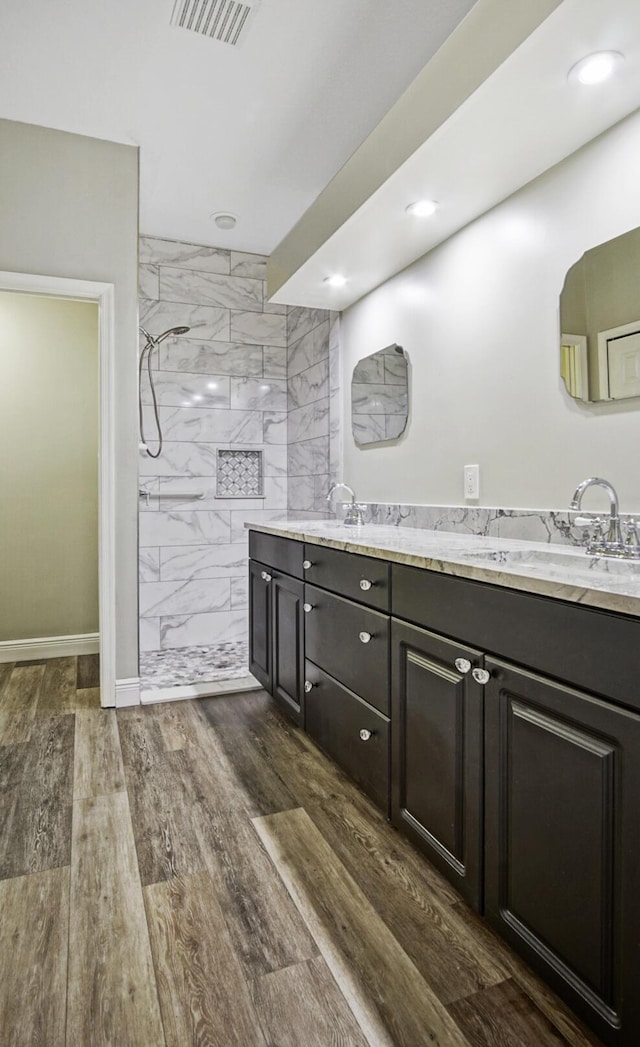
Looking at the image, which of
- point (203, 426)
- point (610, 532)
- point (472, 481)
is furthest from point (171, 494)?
point (610, 532)

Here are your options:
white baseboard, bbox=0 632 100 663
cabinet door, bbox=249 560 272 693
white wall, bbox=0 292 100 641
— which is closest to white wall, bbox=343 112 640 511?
cabinet door, bbox=249 560 272 693

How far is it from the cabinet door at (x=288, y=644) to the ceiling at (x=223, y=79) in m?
1.96

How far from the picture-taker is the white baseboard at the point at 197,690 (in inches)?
118

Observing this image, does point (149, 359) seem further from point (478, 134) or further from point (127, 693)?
point (478, 134)

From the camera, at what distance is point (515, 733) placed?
118 cm

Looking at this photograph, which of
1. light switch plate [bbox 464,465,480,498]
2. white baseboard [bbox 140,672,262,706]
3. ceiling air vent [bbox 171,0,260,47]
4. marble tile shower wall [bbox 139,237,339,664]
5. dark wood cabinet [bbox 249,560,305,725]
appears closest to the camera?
ceiling air vent [bbox 171,0,260,47]

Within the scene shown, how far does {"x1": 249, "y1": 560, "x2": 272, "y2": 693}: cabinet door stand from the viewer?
2732mm

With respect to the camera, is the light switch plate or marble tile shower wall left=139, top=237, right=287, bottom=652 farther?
marble tile shower wall left=139, top=237, right=287, bottom=652

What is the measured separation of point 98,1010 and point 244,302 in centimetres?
388

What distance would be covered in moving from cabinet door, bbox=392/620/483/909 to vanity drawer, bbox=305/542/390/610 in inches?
5.2

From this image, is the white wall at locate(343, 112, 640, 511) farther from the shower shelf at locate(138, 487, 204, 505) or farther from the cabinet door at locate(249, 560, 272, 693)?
the shower shelf at locate(138, 487, 204, 505)

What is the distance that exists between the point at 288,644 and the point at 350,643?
627mm

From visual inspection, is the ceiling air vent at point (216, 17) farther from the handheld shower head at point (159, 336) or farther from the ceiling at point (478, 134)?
the handheld shower head at point (159, 336)

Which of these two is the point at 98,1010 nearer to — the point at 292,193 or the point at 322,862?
the point at 322,862
